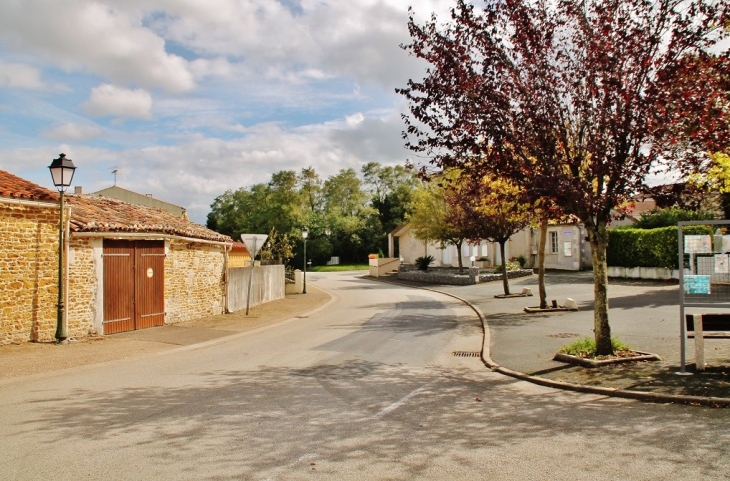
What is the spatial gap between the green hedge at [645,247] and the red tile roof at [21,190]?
26.4 m

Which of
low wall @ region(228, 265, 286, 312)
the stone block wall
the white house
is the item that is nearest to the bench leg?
the stone block wall

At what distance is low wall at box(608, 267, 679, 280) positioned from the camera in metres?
27.8

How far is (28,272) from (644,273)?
2821 cm

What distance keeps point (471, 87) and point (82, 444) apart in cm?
766

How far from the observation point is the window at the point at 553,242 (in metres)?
40.5

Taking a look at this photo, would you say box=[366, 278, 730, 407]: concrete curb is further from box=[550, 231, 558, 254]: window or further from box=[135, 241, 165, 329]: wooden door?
box=[550, 231, 558, 254]: window

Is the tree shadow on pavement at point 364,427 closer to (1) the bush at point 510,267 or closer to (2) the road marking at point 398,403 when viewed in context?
(2) the road marking at point 398,403

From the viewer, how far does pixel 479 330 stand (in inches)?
612

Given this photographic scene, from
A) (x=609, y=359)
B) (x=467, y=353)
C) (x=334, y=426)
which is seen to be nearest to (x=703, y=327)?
(x=609, y=359)

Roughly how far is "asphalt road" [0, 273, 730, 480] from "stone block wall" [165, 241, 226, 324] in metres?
6.40

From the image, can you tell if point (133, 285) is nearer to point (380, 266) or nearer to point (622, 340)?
point (622, 340)

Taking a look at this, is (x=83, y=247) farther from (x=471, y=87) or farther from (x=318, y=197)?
(x=318, y=197)

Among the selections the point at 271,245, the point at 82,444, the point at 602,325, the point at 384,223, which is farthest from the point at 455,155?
the point at 384,223

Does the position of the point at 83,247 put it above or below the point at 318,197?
below
